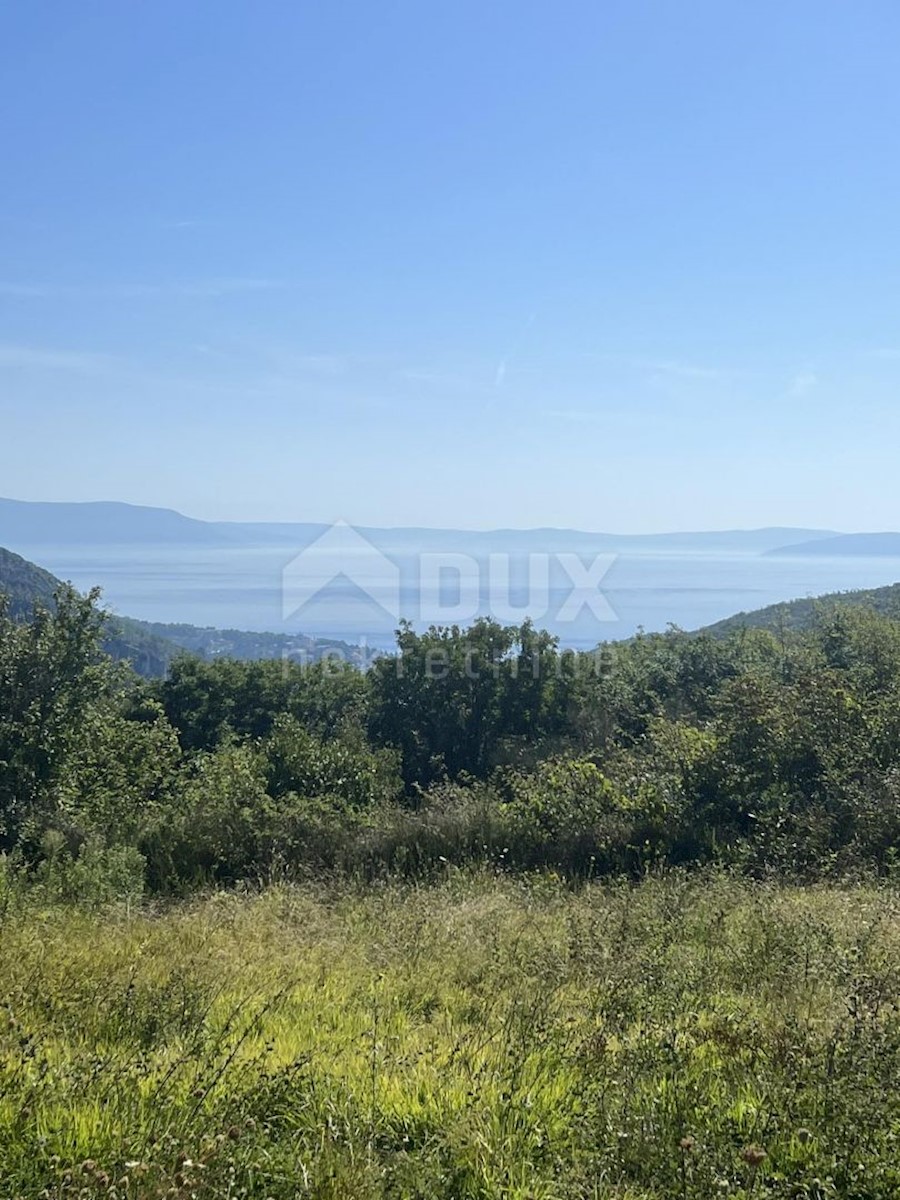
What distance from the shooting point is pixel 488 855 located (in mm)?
9609

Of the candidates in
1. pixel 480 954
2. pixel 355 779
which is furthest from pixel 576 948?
pixel 355 779

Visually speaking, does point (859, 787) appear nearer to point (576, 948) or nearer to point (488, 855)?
point (488, 855)

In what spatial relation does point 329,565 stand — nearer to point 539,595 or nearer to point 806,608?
point 539,595

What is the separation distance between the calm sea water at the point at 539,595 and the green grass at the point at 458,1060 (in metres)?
10.7

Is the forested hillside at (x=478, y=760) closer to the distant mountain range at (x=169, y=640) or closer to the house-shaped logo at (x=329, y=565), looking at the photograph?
the house-shaped logo at (x=329, y=565)

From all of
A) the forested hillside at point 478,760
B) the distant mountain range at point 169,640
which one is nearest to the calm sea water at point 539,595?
the forested hillside at point 478,760

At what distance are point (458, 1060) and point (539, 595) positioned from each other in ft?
101

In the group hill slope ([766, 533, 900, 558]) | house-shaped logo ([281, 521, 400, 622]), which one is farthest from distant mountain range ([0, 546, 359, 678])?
hill slope ([766, 533, 900, 558])

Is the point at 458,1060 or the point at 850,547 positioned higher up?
the point at 850,547

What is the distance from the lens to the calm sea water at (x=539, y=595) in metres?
30.8

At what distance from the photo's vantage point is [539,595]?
34.0 meters

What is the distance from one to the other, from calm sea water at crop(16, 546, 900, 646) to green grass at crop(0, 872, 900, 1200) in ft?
34.9

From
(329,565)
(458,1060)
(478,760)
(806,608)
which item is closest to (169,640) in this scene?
(329,565)

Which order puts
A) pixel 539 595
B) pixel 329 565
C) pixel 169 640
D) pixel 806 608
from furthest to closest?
pixel 169 640, pixel 806 608, pixel 539 595, pixel 329 565
